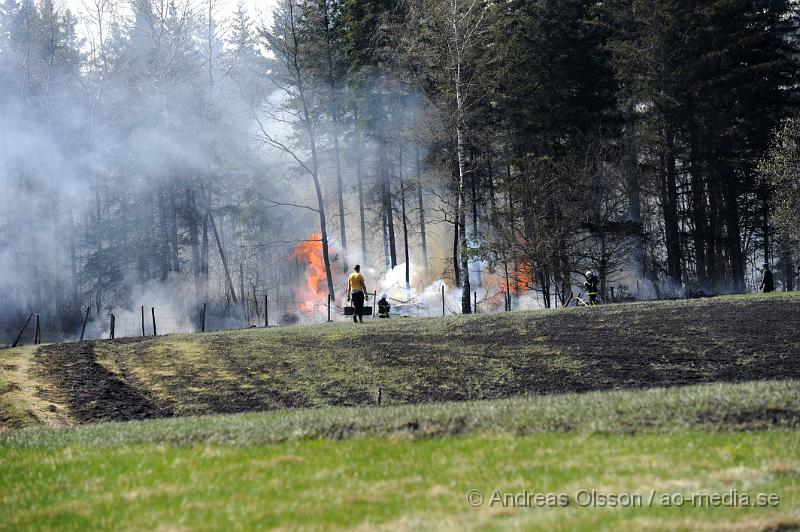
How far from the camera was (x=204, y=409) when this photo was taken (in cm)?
1808

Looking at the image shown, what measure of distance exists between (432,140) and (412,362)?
25260 millimetres

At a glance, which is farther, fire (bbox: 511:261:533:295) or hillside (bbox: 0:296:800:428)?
fire (bbox: 511:261:533:295)

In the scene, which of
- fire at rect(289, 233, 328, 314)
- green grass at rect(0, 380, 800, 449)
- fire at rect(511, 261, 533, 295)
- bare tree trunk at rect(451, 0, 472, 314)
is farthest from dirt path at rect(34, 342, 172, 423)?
fire at rect(289, 233, 328, 314)

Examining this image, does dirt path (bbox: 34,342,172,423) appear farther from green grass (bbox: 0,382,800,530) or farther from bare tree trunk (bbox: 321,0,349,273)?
bare tree trunk (bbox: 321,0,349,273)

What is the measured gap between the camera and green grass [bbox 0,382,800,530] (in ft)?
22.4

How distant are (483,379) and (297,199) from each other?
50.2 m

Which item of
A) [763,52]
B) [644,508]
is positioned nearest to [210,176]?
[763,52]

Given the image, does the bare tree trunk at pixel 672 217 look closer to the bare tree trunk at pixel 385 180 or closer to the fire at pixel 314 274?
the bare tree trunk at pixel 385 180

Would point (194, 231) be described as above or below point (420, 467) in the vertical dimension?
above

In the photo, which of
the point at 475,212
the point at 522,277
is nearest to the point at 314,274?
the point at 522,277

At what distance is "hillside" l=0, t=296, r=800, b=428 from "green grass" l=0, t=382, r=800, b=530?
654 cm

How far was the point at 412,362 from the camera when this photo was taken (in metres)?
21.2

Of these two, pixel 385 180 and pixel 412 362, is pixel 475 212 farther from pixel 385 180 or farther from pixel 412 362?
pixel 412 362

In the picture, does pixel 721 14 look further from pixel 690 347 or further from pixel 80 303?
pixel 80 303
